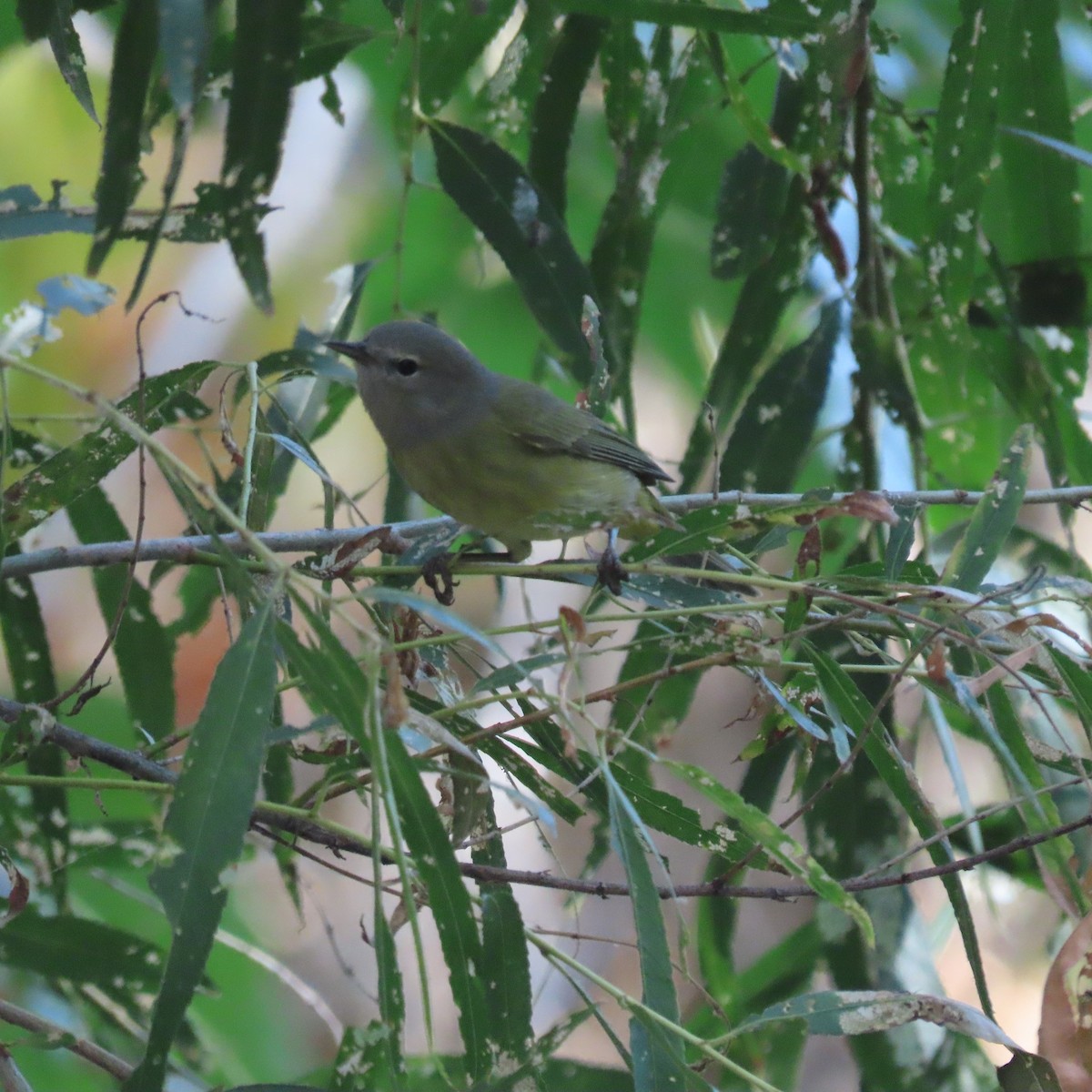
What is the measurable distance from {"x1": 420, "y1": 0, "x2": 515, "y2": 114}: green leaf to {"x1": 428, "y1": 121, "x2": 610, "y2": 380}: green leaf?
0.51 feet

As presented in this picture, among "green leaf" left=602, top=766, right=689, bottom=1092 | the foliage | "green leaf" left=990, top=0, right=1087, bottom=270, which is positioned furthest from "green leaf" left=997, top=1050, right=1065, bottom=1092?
"green leaf" left=990, top=0, right=1087, bottom=270

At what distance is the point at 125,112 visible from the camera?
4.45 feet

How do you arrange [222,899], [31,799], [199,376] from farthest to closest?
[31,799], [199,376], [222,899]

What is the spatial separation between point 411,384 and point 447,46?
70cm

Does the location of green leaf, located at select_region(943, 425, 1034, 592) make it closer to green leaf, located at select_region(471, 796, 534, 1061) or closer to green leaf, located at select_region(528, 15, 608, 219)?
green leaf, located at select_region(471, 796, 534, 1061)

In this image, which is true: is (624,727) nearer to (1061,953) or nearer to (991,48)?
(1061,953)

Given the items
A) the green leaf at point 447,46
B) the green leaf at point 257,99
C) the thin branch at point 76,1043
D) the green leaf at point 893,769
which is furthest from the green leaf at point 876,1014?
the green leaf at point 447,46

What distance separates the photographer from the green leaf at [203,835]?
1.24 m

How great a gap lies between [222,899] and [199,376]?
3.17 ft

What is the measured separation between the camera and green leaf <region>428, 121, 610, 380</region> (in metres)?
2.39

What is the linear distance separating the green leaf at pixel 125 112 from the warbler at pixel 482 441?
3.74 feet

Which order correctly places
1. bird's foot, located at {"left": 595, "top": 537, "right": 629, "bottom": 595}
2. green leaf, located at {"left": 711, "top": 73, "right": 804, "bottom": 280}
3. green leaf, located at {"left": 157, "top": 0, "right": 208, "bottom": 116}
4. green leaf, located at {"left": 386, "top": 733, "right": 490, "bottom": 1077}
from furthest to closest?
1. green leaf, located at {"left": 711, "top": 73, "right": 804, "bottom": 280}
2. bird's foot, located at {"left": 595, "top": 537, "right": 629, "bottom": 595}
3. green leaf, located at {"left": 386, "top": 733, "right": 490, "bottom": 1077}
4. green leaf, located at {"left": 157, "top": 0, "right": 208, "bottom": 116}

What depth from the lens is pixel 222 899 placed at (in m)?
1.26

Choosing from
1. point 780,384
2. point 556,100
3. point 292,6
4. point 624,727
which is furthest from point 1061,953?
point 556,100
